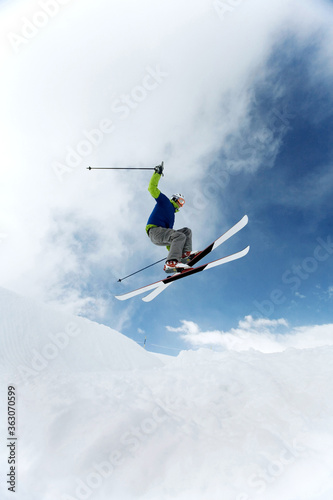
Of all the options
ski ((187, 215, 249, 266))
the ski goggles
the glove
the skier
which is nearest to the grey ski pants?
the skier

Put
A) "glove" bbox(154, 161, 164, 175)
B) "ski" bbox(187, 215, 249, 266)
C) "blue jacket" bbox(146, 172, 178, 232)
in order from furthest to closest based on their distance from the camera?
"blue jacket" bbox(146, 172, 178, 232) → "ski" bbox(187, 215, 249, 266) → "glove" bbox(154, 161, 164, 175)

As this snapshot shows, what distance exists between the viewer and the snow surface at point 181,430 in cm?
347

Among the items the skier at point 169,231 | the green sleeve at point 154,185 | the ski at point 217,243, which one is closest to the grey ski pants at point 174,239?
the skier at point 169,231

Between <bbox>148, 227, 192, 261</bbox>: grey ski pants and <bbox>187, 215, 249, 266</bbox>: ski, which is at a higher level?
<bbox>148, 227, 192, 261</bbox>: grey ski pants

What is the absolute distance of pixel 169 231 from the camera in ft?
25.5

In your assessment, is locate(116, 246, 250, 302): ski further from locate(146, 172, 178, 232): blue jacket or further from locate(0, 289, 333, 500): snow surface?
locate(0, 289, 333, 500): snow surface

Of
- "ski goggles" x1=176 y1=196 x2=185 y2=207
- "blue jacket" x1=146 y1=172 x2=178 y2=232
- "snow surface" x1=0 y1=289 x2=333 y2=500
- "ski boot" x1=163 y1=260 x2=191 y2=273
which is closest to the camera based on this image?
"snow surface" x1=0 y1=289 x2=333 y2=500

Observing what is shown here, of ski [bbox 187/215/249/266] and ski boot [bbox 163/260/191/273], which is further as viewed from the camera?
ski [bbox 187/215/249/266]

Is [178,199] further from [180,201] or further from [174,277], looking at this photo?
[174,277]

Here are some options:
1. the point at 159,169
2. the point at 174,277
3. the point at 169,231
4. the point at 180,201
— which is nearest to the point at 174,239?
the point at 169,231

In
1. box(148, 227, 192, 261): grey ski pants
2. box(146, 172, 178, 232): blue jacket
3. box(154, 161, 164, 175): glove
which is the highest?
box(154, 161, 164, 175): glove

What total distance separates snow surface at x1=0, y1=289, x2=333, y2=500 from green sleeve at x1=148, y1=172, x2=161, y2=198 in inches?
182

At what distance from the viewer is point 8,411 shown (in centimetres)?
500

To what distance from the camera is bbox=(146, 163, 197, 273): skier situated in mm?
7523
